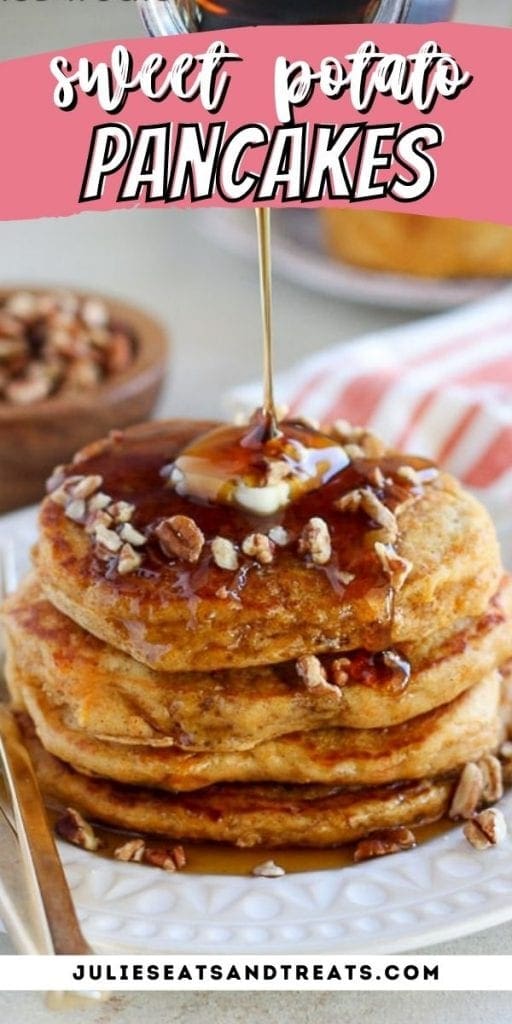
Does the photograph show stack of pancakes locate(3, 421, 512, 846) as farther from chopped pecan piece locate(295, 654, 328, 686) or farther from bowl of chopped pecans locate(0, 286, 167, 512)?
bowl of chopped pecans locate(0, 286, 167, 512)

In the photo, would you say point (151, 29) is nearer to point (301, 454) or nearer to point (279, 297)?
point (301, 454)

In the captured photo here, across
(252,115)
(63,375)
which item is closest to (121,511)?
(252,115)

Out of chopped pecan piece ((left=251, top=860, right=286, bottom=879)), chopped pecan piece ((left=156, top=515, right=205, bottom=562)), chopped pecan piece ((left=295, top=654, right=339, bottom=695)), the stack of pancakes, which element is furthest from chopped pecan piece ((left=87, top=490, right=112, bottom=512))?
chopped pecan piece ((left=251, top=860, right=286, bottom=879))

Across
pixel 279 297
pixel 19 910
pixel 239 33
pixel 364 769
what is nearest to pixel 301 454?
pixel 364 769

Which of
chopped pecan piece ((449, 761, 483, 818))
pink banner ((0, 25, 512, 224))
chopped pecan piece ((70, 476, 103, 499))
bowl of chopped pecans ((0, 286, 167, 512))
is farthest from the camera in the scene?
bowl of chopped pecans ((0, 286, 167, 512))

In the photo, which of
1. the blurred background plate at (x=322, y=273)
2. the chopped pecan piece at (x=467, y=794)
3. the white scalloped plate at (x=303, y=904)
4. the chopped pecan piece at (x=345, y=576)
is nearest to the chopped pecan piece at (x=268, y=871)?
the white scalloped plate at (x=303, y=904)

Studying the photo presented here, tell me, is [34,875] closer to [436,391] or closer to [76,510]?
[76,510]

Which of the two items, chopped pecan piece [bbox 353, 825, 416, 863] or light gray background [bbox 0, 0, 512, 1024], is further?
chopped pecan piece [bbox 353, 825, 416, 863]
